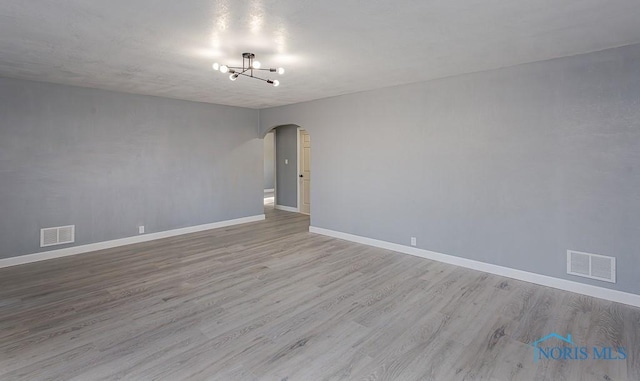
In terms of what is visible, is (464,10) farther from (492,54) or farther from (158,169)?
(158,169)

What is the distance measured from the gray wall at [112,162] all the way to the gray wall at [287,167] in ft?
5.25

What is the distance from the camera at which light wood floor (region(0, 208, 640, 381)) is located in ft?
7.20

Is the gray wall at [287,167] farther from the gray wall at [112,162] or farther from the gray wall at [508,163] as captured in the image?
the gray wall at [508,163]

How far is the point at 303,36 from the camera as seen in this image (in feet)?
9.37

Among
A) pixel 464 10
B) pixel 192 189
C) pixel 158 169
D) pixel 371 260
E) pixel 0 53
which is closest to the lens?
pixel 464 10

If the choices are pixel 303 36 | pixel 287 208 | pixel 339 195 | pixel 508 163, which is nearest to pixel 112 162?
pixel 339 195

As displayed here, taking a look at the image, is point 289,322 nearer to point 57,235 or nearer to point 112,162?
point 57,235

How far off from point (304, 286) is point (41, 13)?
3.33 m

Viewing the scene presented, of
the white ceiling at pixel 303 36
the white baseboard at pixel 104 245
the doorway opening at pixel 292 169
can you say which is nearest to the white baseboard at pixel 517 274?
the white ceiling at pixel 303 36

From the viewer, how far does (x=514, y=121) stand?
373cm

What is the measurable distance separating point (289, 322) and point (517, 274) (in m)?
2.83

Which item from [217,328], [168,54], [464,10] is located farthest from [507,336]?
[168,54]

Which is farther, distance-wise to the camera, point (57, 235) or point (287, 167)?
point (287, 167)

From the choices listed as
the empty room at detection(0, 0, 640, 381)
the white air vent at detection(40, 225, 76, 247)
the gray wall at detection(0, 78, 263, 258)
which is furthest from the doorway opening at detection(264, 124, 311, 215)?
the white air vent at detection(40, 225, 76, 247)
